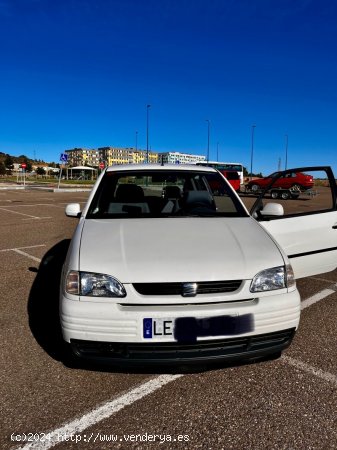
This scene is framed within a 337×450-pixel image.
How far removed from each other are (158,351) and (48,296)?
2.40 meters

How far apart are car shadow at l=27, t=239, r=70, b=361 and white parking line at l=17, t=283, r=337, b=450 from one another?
64 centimetres

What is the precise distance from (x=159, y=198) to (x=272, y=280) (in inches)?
81.2

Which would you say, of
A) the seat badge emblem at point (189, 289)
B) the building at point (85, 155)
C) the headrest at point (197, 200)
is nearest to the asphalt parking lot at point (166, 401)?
the seat badge emblem at point (189, 289)

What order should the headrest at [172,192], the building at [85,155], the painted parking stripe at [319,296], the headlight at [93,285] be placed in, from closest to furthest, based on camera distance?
the headlight at [93,285] < the painted parking stripe at [319,296] < the headrest at [172,192] < the building at [85,155]

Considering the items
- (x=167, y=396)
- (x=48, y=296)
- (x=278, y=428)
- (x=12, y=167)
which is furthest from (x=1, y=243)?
(x=12, y=167)

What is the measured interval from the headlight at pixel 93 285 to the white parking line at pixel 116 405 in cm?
68

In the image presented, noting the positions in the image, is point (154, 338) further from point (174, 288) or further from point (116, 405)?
point (116, 405)

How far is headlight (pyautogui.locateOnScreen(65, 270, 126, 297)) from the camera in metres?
2.28

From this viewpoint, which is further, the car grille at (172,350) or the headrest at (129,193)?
the headrest at (129,193)

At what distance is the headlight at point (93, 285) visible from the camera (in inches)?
89.8

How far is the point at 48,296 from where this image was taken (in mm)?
4203

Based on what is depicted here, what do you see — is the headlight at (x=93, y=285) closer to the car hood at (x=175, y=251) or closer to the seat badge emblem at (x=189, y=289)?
the car hood at (x=175, y=251)

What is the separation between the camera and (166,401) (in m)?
2.32

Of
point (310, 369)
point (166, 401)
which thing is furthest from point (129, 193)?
point (310, 369)
